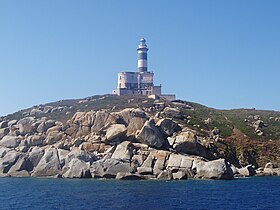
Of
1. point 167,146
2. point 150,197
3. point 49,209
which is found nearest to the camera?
point 49,209

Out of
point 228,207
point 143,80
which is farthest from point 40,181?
point 143,80

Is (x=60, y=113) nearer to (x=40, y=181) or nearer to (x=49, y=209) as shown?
(x=40, y=181)

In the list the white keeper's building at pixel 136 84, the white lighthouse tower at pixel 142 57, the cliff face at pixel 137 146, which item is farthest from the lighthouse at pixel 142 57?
the cliff face at pixel 137 146

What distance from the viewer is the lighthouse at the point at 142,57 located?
527 feet

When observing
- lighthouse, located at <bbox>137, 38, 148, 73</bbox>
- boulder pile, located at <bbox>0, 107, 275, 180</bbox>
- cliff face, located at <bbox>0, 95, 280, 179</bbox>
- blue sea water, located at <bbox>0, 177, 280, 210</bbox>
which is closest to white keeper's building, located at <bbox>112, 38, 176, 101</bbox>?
lighthouse, located at <bbox>137, 38, 148, 73</bbox>

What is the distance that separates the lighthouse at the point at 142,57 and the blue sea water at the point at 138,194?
9196 centimetres

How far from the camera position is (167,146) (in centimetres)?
8269

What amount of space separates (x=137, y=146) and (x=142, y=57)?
83798 millimetres

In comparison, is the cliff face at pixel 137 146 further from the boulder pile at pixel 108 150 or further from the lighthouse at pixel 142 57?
the lighthouse at pixel 142 57

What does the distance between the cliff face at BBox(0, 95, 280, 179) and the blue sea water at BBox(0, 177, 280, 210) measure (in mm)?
4748

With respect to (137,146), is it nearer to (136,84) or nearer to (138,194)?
(138,194)

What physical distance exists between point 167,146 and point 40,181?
947 inches

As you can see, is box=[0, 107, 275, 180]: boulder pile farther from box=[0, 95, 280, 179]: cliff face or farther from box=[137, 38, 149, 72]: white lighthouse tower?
box=[137, 38, 149, 72]: white lighthouse tower

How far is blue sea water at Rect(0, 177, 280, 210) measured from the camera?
156 feet
